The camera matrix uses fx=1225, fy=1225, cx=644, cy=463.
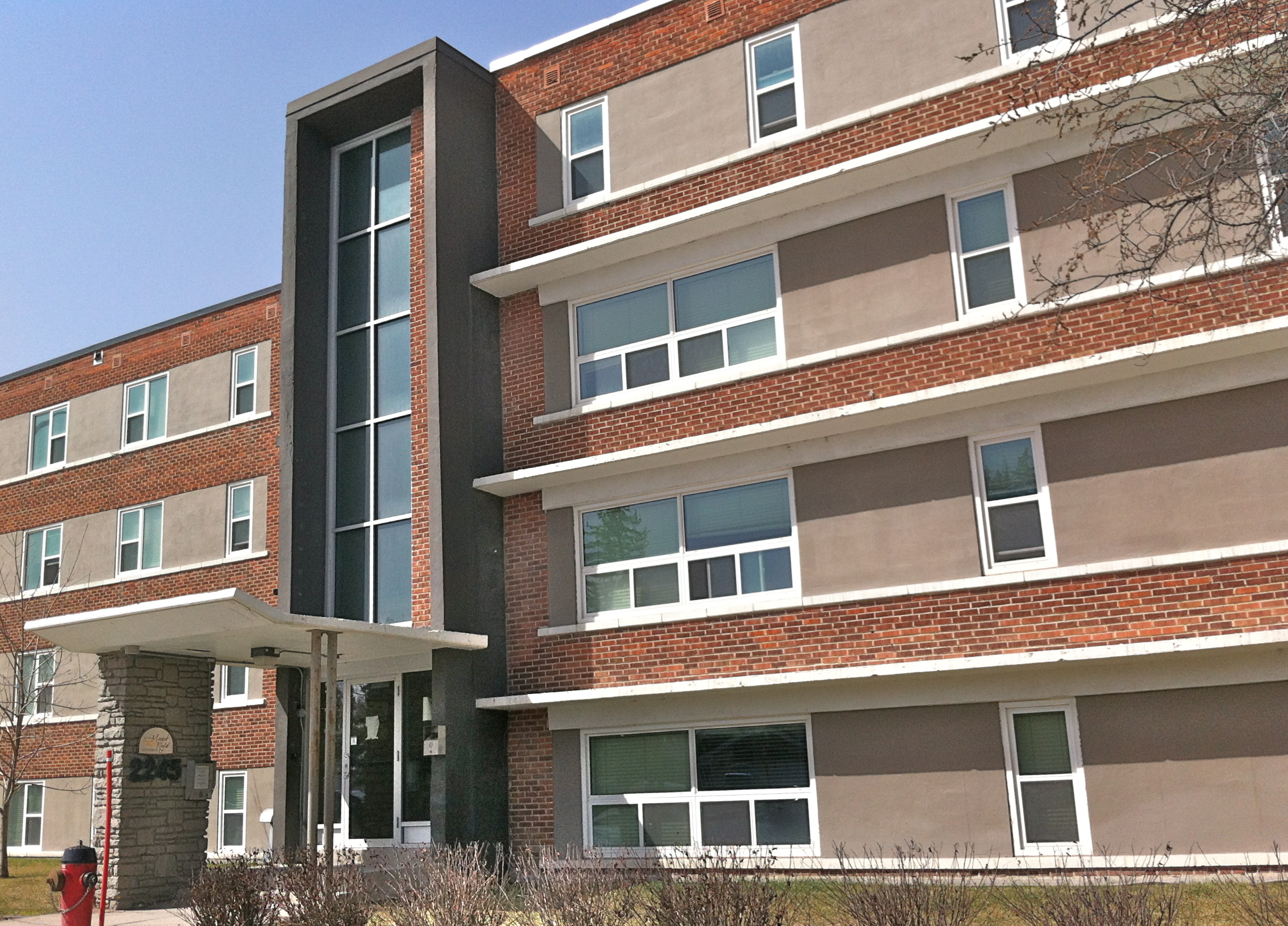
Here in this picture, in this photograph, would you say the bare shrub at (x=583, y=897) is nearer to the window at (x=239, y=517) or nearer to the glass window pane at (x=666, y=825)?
the glass window pane at (x=666, y=825)

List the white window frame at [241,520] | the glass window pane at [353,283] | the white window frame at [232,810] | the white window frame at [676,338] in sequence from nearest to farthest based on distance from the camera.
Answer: the white window frame at [676,338], the glass window pane at [353,283], the white window frame at [232,810], the white window frame at [241,520]

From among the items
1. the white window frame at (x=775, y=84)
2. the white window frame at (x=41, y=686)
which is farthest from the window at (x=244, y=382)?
the white window frame at (x=775, y=84)

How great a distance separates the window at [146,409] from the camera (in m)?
28.3

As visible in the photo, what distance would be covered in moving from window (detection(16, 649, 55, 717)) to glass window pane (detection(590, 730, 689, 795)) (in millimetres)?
16164

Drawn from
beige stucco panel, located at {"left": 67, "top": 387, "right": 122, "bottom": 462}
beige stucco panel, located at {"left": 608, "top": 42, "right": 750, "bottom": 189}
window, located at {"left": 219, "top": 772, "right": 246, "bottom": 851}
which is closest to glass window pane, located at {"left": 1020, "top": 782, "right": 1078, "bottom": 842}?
beige stucco panel, located at {"left": 608, "top": 42, "right": 750, "bottom": 189}

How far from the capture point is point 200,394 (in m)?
27.4

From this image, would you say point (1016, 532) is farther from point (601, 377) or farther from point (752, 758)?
point (601, 377)

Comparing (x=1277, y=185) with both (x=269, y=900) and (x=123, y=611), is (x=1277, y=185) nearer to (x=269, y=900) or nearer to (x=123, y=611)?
(x=269, y=900)

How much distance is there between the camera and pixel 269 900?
1174 centimetres

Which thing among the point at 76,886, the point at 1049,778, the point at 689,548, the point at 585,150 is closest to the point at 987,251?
the point at 689,548

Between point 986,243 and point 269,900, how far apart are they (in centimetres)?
1089

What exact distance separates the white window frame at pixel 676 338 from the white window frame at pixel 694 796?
4561mm

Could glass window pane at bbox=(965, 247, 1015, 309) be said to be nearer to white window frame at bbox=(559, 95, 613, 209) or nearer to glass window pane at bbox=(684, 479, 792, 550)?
glass window pane at bbox=(684, 479, 792, 550)

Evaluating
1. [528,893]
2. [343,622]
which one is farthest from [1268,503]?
[343,622]
